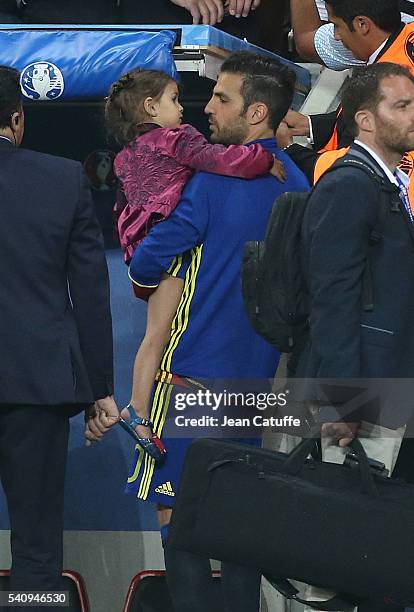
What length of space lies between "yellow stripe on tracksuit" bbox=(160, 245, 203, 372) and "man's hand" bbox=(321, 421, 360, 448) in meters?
0.65

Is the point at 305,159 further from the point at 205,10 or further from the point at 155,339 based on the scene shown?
the point at 205,10

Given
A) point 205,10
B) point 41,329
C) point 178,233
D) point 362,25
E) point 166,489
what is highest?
point 362,25

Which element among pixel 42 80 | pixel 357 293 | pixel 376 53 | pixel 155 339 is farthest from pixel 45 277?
pixel 42 80

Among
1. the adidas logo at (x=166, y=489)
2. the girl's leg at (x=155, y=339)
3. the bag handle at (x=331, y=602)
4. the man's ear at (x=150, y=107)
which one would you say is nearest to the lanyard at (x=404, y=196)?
the girl's leg at (x=155, y=339)

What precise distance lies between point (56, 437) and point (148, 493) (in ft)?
1.01

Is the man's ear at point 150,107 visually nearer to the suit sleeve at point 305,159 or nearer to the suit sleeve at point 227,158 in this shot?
the suit sleeve at point 227,158

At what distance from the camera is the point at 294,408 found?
3473mm

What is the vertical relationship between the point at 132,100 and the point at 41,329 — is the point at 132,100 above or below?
above

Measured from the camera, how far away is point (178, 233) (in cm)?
351

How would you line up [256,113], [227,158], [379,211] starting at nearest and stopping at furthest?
1. [379,211]
2. [227,158]
3. [256,113]

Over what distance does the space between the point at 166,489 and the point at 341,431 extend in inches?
27.5

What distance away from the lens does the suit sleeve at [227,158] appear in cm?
350

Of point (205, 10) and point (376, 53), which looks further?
point (205, 10)

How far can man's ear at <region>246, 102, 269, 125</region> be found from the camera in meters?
3.62
